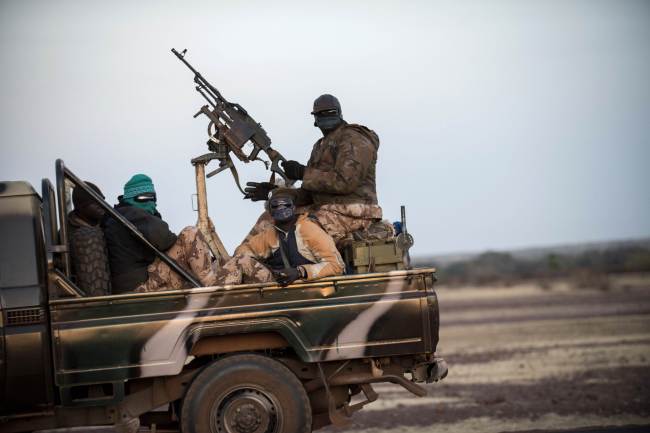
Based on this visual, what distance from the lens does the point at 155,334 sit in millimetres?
7965

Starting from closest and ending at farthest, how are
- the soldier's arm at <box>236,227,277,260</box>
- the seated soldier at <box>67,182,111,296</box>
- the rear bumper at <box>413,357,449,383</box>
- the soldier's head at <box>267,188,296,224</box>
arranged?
the seated soldier at <box>67,182,111,296</box>
the rear bumper at <box>413,357,449,383</box>
the soldier's head at <box>267,188,296,224</box>
the soldier's arm at <box>236,227,277,260</box>

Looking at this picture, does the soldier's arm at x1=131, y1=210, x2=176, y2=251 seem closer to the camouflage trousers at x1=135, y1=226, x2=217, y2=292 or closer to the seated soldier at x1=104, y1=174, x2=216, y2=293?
the seated soldier at x1=104, y1=174, x2=216, y2=293

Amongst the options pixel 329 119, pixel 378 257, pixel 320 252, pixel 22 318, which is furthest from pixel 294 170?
pixel 22 318

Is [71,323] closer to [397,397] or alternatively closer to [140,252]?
[140,252]

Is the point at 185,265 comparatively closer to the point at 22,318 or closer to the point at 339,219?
the point at 22,318

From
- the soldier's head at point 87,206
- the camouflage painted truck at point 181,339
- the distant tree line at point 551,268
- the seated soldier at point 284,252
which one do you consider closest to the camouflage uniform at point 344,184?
the seated soldier at point 284,252

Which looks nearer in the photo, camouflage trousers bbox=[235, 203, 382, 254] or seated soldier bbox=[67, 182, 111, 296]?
seated soldier bbox=[67, 182, 111, 296]

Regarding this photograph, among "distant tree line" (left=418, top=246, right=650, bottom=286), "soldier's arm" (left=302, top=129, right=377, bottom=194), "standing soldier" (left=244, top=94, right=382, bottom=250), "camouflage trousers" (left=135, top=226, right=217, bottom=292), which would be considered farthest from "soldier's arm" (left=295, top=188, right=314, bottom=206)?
"distant tree line" (left=418, top=246, right=650, bottom=286)

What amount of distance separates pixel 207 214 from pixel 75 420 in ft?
7.42

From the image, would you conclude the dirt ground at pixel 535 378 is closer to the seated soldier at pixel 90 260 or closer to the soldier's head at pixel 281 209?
the soldier's head at pixel 281 209

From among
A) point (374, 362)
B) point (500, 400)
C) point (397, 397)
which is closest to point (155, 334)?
point (374, 362)

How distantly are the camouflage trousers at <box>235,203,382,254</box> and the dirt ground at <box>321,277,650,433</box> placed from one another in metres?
2.03

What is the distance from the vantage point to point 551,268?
281 ft

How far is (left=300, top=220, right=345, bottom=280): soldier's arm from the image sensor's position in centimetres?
826
